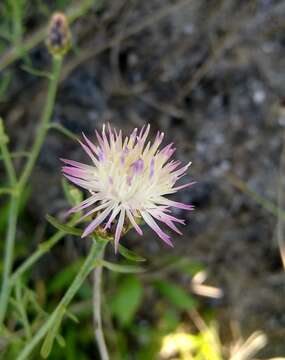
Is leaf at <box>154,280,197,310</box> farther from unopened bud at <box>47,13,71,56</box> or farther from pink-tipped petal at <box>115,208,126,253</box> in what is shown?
pink-tipped petal at <box>115,208,126,253</box>

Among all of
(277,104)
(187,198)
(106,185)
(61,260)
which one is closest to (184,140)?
(187,198)

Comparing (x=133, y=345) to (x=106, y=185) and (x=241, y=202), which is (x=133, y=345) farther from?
(x=106, y=185)

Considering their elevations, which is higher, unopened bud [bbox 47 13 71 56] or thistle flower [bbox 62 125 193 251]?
unopened bud [bbox 47 13 71 56]

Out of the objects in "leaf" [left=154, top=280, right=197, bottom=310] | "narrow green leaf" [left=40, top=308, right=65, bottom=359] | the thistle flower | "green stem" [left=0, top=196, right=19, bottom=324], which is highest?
the thistle flower

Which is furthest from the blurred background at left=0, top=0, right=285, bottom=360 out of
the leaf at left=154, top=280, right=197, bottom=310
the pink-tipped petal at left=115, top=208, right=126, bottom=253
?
the pink-tipped petal at left=115, top=208, right=126, bottom=253

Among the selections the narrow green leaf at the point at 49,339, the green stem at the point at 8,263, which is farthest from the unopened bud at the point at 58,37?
the narrow green leaf at the point at 49,339

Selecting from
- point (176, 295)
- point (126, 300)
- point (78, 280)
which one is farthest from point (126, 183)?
point (176, 295)

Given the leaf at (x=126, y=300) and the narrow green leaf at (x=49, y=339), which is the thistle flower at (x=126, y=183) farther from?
the leaf at (x=126, y=300)
